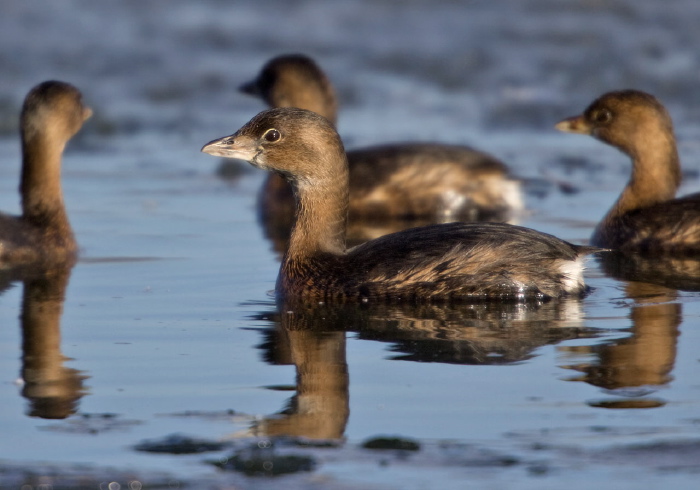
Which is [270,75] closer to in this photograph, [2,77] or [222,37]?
[2,77]

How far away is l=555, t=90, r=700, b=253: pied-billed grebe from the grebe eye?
285 cm

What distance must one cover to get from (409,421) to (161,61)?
49.5 feet

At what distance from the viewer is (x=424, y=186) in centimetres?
1169

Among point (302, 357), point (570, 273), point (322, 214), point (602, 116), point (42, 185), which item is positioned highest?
point (602, 116)

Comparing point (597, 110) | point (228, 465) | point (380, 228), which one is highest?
point (597, 110)

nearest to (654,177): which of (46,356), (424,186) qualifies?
(424,186)

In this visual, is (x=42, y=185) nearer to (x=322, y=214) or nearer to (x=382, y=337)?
(x=322, y=214)

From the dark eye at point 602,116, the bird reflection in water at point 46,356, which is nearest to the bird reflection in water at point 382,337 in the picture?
the bird reflection in water at point 46,356

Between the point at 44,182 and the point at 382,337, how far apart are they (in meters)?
4.09

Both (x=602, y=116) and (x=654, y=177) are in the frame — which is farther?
(x=602, y=116)

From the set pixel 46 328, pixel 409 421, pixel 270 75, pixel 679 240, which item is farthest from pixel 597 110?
pixel 409 421

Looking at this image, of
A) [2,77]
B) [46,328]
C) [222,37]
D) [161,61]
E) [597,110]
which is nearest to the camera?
[46,328]

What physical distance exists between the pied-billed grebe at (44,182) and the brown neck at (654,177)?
4.09 meters

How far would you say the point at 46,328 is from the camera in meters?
7.03
